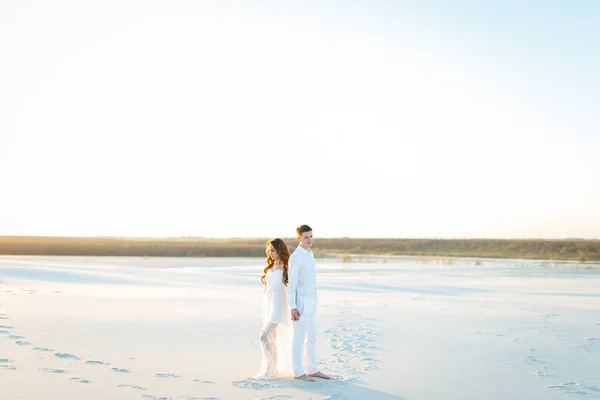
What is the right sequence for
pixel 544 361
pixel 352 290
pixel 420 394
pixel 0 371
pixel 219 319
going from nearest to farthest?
pixel 420 394, pixel 0 371, pixel 544 361, pixel 219 319, pixel 352 290

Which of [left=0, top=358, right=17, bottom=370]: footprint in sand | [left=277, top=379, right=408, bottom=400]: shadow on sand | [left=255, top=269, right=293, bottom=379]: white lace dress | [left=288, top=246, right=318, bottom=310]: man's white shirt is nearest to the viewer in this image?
[left=277, top=379, right=408, bottom=400]: shadow on sand

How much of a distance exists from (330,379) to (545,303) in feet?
36.8

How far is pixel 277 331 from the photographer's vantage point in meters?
8.55

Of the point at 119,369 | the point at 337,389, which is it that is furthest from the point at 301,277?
the point at 119,369

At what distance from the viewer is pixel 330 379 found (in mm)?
8312

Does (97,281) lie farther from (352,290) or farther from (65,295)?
(352,290)

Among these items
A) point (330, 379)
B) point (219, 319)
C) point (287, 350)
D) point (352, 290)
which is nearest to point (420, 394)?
point (330, 379)

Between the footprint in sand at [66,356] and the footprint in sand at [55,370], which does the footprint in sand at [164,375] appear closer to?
the footprint in sand at [55,370]

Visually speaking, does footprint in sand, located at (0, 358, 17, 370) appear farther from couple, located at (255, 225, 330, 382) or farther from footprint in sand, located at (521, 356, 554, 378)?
footprint in sand, located at (521, 356, 554, 378)

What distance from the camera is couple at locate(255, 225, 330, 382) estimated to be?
8.18 metres

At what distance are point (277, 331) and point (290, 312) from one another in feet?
1.18

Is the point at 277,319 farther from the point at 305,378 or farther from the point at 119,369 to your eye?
the point at 119,369

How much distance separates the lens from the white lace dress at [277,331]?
27.7 feet

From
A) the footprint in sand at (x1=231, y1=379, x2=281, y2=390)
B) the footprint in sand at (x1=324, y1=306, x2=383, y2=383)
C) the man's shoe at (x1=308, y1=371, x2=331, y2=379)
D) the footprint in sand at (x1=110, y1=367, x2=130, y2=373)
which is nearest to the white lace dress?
the footprint in sand at (x1=231, y1=379, x2=281, y2=390)
